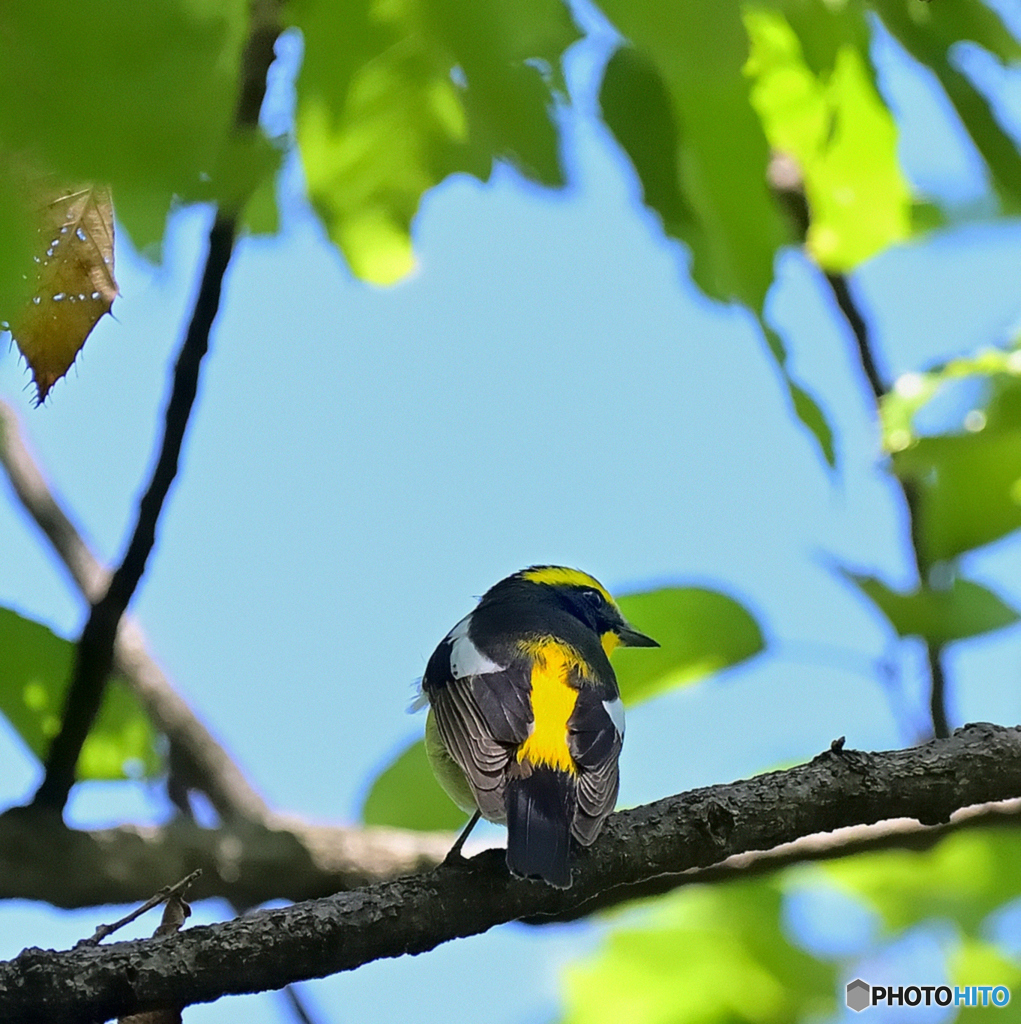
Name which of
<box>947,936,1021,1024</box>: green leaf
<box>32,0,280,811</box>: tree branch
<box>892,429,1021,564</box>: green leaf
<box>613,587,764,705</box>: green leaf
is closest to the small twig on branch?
<box>32,0,280,811</box>: tree branch

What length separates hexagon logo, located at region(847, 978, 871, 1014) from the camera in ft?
10.2

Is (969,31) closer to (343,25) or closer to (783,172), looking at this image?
(343,25)

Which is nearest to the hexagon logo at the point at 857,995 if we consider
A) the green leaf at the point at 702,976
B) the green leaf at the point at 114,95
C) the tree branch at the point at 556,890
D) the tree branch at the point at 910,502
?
the green leaf at the point at 702,976

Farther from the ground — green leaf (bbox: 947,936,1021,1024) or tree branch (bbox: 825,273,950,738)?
tree branch (bbox: 825,273,950,738)

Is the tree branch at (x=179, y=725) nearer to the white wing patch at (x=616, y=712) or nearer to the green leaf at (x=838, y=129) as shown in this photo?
the white wing patch at (x=616, y=712)

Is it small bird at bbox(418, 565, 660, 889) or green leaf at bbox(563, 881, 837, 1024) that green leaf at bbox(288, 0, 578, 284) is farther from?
green leaf at bbox(563, 881, 837, 1024)

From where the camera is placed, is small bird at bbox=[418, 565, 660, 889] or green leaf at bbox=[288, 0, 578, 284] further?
small bird at bbox=[418, 565, 660, 889]

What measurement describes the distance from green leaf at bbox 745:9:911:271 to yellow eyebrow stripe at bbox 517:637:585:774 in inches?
47.6

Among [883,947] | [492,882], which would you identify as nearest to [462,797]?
[492,882]

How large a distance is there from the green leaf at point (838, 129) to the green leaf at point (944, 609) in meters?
0.68

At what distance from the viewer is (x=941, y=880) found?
3338 millimetres

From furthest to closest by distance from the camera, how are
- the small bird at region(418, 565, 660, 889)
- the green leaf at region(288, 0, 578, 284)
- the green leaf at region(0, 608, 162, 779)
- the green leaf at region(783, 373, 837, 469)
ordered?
the small bird at region(418, 565, 660, 889) < the green leaf at region(0, 608, 162, 779) < the green leaf at region(783, 373, 837, 469) < the green leaf at region(288, 0, 578, 284)

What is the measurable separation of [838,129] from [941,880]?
2081mm

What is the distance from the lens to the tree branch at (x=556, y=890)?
1.81 metres
